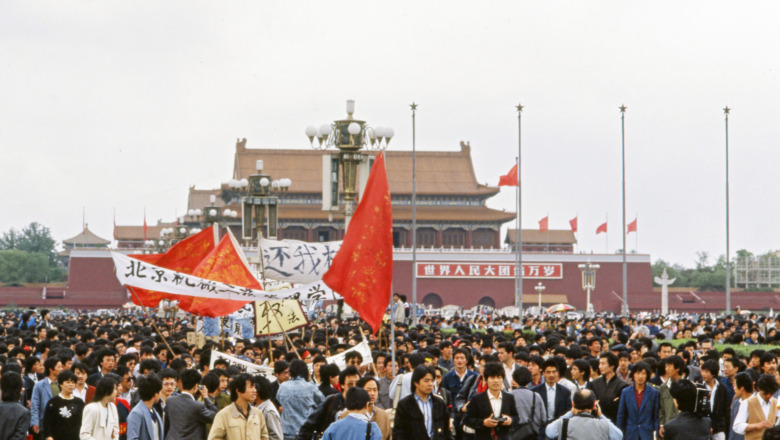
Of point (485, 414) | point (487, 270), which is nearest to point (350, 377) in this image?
point (485, 414)

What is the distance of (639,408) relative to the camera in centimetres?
672

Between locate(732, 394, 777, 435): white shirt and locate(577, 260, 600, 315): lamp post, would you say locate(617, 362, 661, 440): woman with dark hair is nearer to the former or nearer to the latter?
locate(732, 394, 777, 435): white shirt

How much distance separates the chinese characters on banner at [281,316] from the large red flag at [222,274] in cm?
51

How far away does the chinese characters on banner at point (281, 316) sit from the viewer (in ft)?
34.6

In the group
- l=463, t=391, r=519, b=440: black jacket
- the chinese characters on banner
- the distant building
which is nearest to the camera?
l=463, t=391, r=519, b=440: black jacket

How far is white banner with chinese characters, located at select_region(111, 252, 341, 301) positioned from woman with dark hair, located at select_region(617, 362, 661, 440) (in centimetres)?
273

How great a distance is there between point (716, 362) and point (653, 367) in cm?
77

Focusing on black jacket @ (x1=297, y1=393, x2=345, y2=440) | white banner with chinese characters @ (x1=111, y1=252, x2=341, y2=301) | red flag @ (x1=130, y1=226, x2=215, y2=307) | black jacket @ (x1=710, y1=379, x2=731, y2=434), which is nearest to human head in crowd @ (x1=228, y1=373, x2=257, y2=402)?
black jacket @ (x1=297, y1=393, x2=345, y2=440)

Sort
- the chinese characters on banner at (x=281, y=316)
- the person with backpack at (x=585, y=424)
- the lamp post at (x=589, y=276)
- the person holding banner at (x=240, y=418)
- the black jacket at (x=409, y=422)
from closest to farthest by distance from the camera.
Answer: the person with backpack at (x=585, y=424)
the person holding banner at (x=240, y=418)
the black jacket at (x=409, y=422)
the chinese characters on banner at (x=281, y=316)
the lamp post at (x=589, y=276)

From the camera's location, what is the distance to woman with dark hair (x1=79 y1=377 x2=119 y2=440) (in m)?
5.64

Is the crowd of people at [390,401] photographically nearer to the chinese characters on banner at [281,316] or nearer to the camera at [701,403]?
the camera at [701,403]

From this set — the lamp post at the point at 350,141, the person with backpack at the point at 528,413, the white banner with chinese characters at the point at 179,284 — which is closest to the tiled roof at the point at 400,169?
the lamp post at the point at 350,141

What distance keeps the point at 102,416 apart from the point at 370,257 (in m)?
2.10

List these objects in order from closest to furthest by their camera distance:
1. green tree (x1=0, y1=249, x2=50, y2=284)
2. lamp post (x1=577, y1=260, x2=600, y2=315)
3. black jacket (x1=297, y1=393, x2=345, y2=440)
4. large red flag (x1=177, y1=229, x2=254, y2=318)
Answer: black jacket (x1=297, y1=393, x2=345, y2=440)
large red flag (x1=177, y1=229, x2=254, y2=318)
lamp post (x1=577, y1=260, x2=600, y2=315)
green tree (x1=0, y1=249, x2=50, y2=284)
